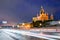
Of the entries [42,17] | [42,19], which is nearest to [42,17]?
[42,17]

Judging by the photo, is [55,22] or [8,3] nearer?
[55,22]

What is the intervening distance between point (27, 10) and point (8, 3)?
51cm

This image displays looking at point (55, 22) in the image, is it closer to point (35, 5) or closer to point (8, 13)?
point (35, 5)

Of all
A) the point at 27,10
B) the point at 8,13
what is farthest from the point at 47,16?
the point at 8,13

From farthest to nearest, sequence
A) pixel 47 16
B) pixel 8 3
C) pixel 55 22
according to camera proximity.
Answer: pixel 8 3
pixel 47 16
pixel 55 22

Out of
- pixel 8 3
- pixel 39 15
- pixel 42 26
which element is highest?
pixel 8 3

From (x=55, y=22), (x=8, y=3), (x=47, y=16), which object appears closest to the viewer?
(x=55, y=22)

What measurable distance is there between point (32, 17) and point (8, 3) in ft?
2.27

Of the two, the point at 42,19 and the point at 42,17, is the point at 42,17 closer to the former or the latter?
the point at 42,17

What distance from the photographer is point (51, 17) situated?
3.62 m

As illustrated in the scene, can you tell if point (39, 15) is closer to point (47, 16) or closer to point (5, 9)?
point (47, 16)

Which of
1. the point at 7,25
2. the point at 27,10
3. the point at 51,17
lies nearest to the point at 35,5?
the point at 27,10

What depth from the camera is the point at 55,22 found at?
11.6 ft

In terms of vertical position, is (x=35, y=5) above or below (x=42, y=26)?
above
